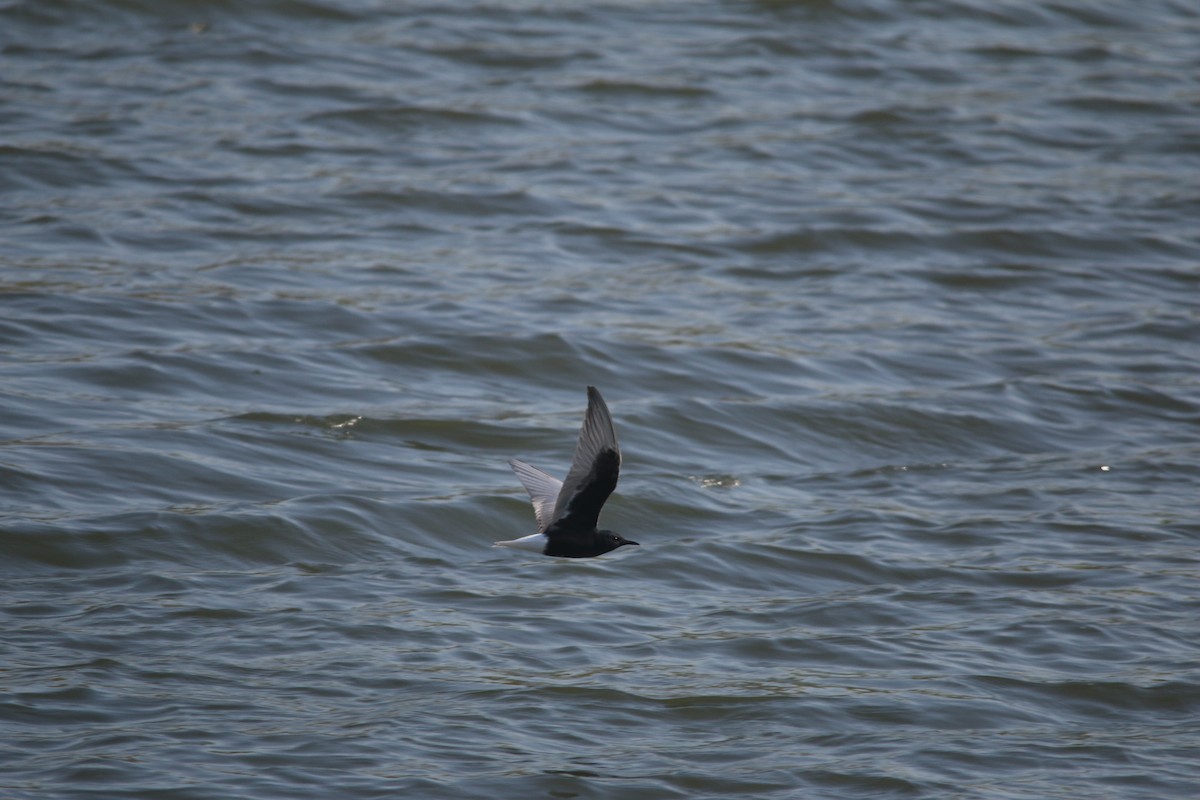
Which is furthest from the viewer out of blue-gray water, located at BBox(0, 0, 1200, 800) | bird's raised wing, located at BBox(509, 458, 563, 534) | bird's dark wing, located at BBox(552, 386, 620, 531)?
bird's raised wing, located at BBox(509, 458, 563, 534)

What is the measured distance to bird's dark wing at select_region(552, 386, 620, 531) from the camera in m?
5.68

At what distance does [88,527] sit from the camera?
7.37m

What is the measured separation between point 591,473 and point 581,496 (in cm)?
17

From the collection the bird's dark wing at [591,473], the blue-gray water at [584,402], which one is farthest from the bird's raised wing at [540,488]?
the blue-gray water at [584,402]

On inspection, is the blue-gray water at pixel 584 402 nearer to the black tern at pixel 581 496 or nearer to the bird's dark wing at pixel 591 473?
the black tern at pixel 581 496

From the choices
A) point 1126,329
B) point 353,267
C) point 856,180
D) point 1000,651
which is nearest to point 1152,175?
point 856,180

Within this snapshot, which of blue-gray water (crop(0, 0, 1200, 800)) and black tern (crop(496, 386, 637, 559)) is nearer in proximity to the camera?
black tern (crop(496, 386, 637, 559))

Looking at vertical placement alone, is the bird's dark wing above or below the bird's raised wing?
above

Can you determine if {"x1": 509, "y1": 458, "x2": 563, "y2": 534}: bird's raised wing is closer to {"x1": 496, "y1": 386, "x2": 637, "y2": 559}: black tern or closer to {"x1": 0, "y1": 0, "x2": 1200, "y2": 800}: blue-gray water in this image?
{"x1": 496, "y1": 386, "x2": 637, "y2": 559}: black tern

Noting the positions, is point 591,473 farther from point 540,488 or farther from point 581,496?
point 540,488

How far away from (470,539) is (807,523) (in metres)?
1.84

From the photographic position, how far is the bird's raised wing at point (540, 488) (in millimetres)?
6359

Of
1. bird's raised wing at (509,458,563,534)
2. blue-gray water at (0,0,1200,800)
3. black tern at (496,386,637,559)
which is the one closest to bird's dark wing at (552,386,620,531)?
black tern at (496,386,637,559)

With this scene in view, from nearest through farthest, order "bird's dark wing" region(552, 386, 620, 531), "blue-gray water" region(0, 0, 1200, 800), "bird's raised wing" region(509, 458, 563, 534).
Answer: "bird's dark wing" region(552, 386, 620, 531), "blue-gray water" region(0, 0, 1200, 800), "bird's raised wing" region(509, 458, 563, 534)
